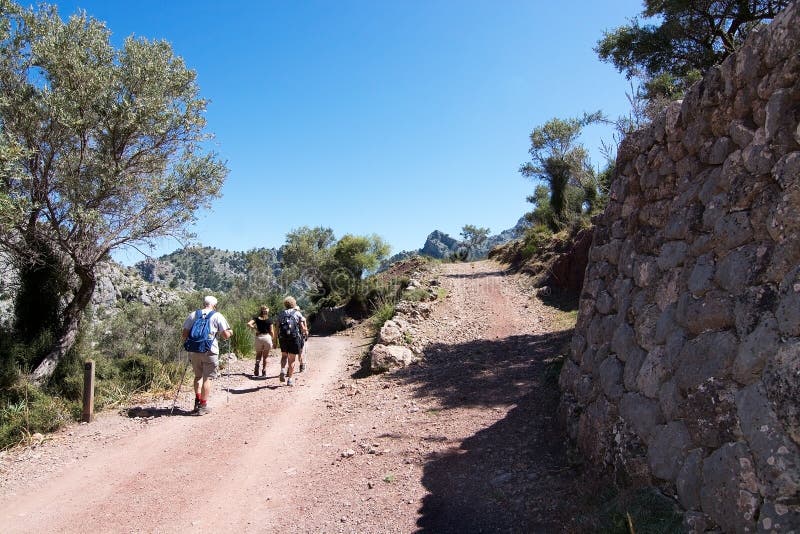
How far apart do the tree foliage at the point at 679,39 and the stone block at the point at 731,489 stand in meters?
8.16

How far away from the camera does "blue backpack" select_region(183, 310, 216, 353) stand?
8.16m

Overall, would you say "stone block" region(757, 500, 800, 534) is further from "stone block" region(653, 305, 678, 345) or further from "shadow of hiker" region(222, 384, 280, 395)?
"shadow of hiker" region(222, 384, 280, 395)

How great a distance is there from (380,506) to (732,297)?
3488mm

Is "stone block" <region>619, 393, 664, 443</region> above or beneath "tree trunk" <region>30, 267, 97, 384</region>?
beneath

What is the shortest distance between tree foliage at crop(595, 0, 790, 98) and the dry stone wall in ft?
19.7

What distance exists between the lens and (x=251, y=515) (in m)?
4.87

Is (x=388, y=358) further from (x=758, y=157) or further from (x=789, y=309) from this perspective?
(x=789, y=309)

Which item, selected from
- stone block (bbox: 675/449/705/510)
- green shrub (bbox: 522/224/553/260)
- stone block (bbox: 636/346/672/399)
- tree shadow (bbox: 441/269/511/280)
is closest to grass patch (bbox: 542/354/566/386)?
stone block (bbox: 636/346/672/399)

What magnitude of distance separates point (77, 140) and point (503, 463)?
891 centimetres

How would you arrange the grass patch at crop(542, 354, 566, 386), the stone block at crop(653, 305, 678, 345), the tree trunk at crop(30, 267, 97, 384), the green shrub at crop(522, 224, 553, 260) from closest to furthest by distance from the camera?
the stone block at crop(653, 305, 678, 345) < the grass patch at crop(542, 354, 566, 386) < the tree trunk at crop(30, 267, 97, 384) < the green shrub at crop(522, 224, 553, 260)

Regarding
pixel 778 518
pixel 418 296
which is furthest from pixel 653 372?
pixel 418 296

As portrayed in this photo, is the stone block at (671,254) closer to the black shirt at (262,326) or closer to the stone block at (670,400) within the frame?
the stone block at (670,400)

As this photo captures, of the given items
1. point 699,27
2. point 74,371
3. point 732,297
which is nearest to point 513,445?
point 732,297

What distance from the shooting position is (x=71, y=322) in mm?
9375
